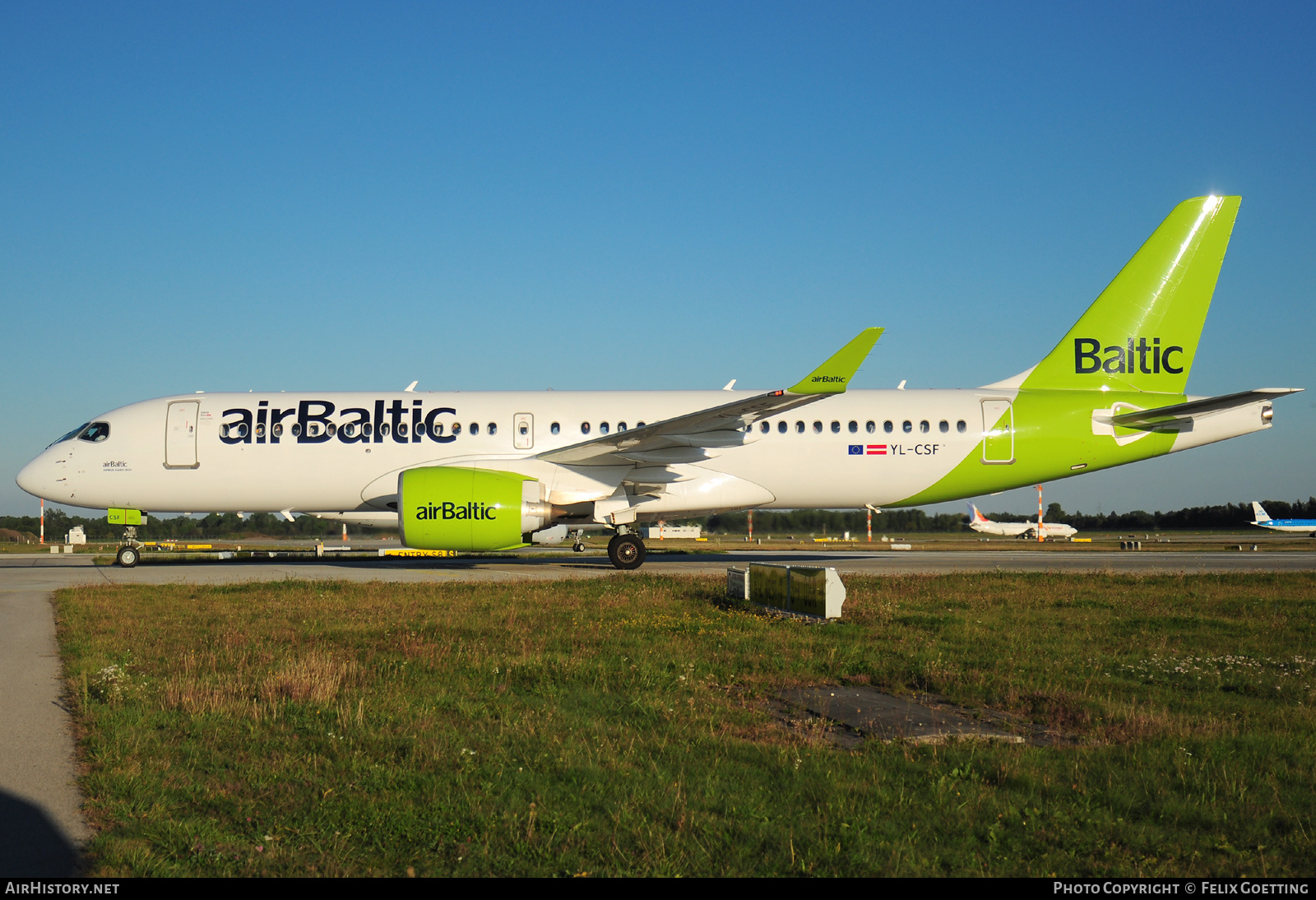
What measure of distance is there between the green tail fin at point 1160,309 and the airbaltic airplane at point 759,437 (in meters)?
0.04

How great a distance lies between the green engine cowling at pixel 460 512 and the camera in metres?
17.9

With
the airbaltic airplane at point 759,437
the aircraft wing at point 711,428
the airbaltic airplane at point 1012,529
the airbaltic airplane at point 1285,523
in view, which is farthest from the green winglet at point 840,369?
the airbaltic airplane at point 1285,523

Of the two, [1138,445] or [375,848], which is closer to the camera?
[375,848]

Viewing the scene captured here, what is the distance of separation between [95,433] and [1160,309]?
25282 millimetres

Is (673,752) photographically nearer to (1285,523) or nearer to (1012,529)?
(1012,529)

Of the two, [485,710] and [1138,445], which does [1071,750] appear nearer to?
[485,710]

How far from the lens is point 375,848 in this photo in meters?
3.90

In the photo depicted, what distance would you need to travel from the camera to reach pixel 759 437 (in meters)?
20.6

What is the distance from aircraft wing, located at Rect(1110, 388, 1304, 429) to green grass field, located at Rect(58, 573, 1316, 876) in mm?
9145

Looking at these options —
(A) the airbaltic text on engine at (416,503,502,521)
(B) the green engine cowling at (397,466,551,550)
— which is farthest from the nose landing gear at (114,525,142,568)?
(A) the airbaltic text on engine at (416,503,502,521)

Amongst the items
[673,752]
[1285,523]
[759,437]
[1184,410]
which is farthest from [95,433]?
[1285,523]
